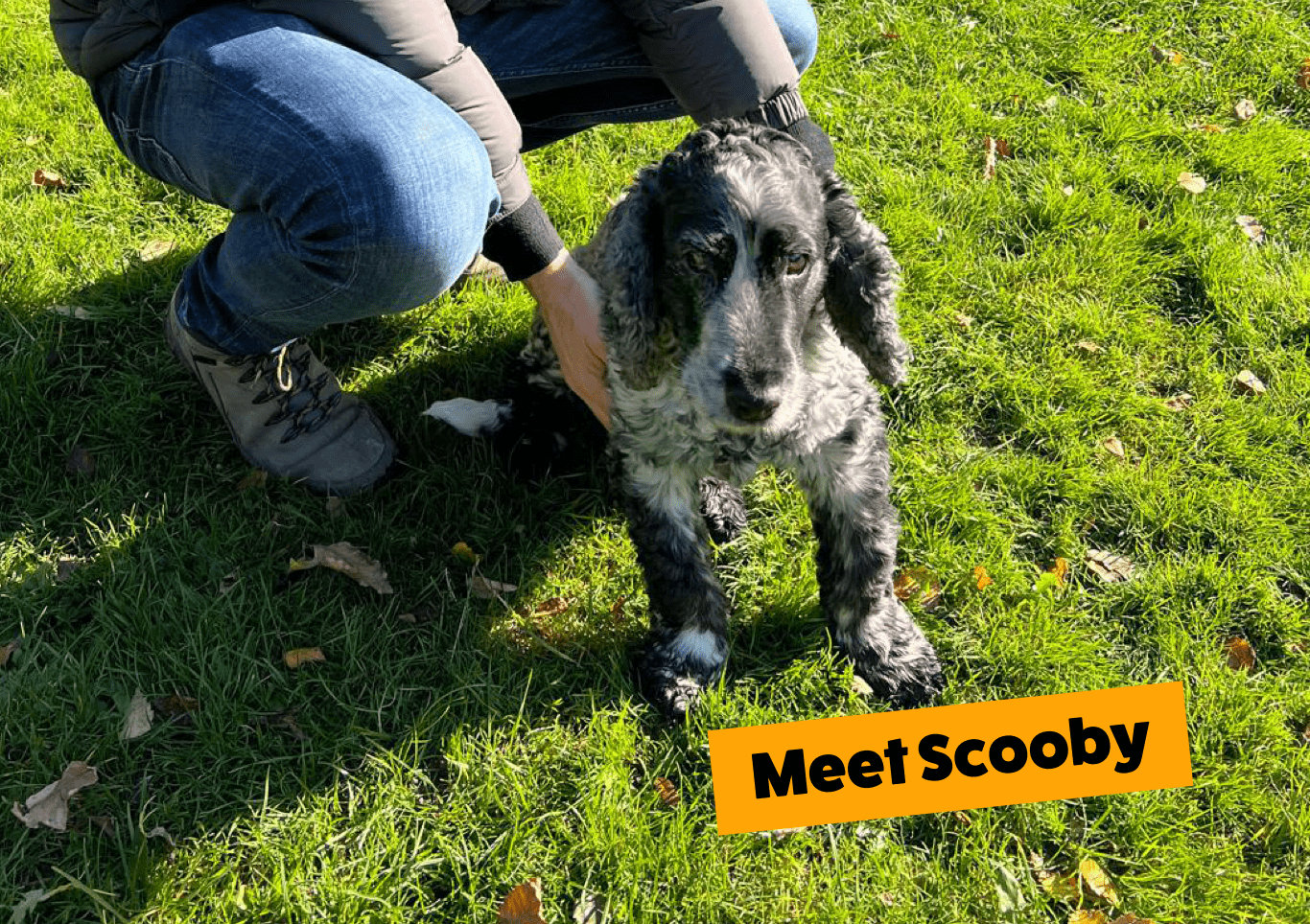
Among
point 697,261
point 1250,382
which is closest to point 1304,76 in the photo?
point 1250,382

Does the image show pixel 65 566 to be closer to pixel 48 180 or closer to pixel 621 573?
pixel 621 573

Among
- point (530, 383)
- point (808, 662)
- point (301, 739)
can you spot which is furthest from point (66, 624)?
point (808, 662)

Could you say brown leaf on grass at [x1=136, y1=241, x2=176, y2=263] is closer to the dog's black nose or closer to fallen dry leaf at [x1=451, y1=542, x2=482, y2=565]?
fallen dry leaf at [x1=451, y1=542, x2=482, y2=565]

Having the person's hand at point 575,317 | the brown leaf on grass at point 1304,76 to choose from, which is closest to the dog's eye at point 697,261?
the person's hand at point 575,317

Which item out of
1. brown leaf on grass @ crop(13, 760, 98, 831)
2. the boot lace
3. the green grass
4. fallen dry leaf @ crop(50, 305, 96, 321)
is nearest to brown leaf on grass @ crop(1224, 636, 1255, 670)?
the green grass

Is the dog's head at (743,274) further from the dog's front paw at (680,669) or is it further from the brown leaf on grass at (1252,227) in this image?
the brown leaf on grass at (1252,227)

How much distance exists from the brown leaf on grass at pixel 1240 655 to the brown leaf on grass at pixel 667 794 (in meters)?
1.84

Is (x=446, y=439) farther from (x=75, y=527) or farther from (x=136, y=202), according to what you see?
(x=136, y=202)

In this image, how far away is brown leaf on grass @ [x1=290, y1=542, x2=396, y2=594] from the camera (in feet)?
→ 11.3

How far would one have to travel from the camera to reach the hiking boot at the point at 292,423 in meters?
3.65

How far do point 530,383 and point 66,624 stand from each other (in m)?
1.72

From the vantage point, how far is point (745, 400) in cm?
259

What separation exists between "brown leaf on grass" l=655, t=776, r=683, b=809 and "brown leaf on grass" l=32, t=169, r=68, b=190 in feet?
12.9

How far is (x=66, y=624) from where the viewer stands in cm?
333
